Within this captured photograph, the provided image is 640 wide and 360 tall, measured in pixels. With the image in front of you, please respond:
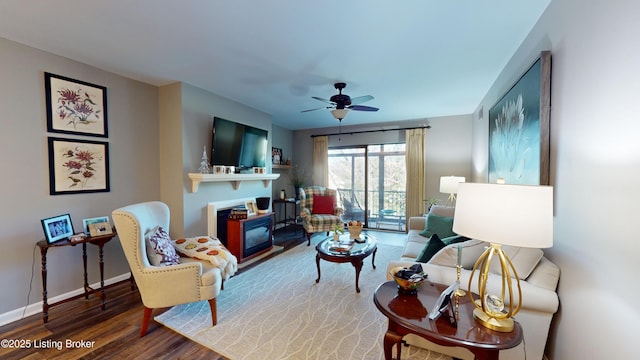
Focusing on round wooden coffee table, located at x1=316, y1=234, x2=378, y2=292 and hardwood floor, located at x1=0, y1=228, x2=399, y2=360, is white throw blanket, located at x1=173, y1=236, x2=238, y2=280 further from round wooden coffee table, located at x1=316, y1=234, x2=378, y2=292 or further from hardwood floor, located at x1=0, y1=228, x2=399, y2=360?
round wooden coffee table, located at x1=316, y1=234, x2=378, y2=292

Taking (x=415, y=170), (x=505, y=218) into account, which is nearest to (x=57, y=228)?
(x=505, y=218)

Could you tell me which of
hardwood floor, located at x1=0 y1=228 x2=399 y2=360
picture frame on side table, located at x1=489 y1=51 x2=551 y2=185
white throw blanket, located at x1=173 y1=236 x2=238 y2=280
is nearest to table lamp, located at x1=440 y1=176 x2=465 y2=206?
picture frame on side table, located at x1=489 y1=51 x2=551 y2=185

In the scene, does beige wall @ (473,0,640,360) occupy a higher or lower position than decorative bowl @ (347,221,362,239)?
higher

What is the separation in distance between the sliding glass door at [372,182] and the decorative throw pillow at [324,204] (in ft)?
4.01

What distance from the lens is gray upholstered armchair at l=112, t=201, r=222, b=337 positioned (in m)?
2.01

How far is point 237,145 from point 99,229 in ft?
6.61

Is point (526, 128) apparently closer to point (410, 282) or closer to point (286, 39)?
point (410, 282)

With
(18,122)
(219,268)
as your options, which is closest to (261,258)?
(219,268)

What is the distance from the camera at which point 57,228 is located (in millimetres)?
2381

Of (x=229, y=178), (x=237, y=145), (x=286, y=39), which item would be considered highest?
(x=286, y=39)

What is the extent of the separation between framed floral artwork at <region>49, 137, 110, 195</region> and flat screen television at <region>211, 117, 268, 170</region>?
1.25m

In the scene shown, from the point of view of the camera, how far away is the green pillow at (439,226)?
10.4ft

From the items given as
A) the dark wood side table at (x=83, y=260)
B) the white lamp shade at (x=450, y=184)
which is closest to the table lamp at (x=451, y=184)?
the white lamp shade at (x=450, y=184)

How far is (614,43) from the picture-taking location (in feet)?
3.71
